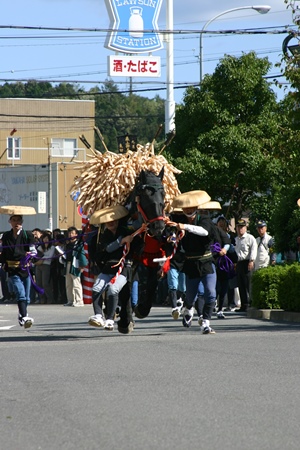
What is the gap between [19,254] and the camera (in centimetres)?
1477

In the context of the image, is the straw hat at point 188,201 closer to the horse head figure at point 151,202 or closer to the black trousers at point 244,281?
the horse head figure at point 151,202

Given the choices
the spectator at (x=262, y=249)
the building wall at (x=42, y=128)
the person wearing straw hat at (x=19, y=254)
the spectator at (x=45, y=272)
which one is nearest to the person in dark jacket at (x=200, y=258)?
the person wearing straw hat at (x=19, y=254)

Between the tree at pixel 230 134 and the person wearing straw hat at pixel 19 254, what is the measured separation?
11881 millimetres

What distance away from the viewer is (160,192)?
12.6 meters

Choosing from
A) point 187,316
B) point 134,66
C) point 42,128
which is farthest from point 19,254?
point 42,128

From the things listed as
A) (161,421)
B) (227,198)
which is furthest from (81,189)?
(227,198)

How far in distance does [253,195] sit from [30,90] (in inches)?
3479

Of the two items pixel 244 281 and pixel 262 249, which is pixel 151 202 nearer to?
pixel 244 281

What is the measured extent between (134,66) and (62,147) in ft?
94.0

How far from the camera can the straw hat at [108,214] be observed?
502 inches

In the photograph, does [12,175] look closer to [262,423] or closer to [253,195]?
[253,195]

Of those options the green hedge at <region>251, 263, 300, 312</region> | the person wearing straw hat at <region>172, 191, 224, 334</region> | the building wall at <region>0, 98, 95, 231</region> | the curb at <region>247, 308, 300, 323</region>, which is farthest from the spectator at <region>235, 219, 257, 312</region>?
the building wall at <region>0, 98, 95, 231</region>

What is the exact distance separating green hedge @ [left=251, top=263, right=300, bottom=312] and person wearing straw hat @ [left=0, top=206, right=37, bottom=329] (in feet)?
16.0

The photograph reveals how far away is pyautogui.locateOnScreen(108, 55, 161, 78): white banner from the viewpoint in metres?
41.6
